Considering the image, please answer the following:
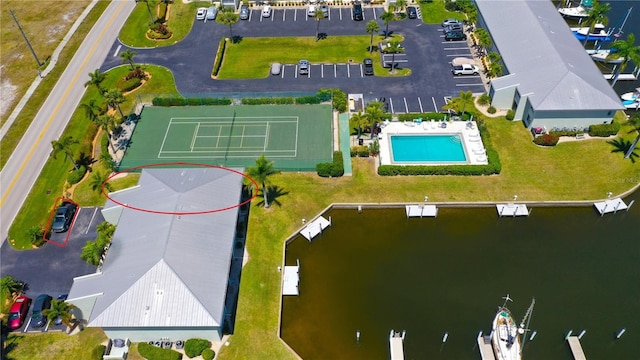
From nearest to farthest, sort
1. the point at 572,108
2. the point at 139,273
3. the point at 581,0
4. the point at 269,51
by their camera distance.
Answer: the point at 139,273 < the point at 572,108 < the point at 269,51 < the point at 581,0

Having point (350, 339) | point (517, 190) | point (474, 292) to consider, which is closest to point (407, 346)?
point (350, 339)

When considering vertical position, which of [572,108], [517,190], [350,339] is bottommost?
[350,339]

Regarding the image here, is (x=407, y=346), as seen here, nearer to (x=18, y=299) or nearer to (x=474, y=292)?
(x=474, y=292)

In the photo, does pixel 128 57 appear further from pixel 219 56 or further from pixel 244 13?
pixel 244 13

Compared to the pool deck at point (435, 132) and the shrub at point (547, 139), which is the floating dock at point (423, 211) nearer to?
the pool deck at point (435, 132)

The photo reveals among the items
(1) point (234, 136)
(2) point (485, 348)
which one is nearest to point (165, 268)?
(1) point (234, 136)

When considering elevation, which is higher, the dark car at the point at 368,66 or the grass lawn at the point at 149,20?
the grass lawn at the point at 149,20

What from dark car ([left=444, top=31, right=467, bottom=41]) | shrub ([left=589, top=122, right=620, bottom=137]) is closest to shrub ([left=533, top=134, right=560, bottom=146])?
shrub ([left=589, top=122, right=620, bottom=137])

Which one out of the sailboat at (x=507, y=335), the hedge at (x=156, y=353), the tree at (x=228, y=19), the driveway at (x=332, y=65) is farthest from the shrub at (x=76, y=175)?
the sailboat at (x=507, y=335)
